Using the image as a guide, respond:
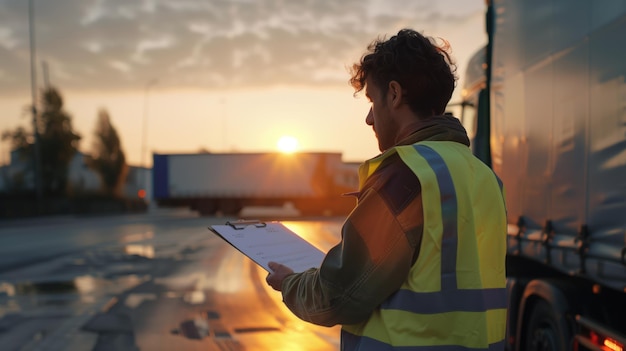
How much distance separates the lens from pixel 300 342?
7090mm

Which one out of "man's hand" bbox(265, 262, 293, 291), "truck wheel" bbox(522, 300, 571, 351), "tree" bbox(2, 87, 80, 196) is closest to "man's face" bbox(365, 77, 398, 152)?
"man's hand" bbox(265, 262, 293, 291)

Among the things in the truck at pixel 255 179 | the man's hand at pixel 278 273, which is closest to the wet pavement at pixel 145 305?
the man's hand at pixel 278 273

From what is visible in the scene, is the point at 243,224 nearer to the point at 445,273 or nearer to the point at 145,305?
the point at 445,273

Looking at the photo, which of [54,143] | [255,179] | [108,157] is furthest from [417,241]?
[108,157]

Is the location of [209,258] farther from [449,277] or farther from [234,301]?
[449,277]

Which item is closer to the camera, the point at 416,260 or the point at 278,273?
the point at 416,260

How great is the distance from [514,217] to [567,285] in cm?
96

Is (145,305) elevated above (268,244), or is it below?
below

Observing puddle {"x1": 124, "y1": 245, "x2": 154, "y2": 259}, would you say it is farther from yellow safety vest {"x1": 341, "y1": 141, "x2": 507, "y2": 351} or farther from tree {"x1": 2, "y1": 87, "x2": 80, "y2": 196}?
tree {"x1": 2, "y1": 87, "x2": 80, "y2": 196}

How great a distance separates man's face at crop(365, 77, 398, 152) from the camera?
2.04 metres

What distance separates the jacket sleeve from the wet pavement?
132 centimetres

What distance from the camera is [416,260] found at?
5.95 ft

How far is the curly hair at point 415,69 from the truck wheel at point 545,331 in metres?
2.47

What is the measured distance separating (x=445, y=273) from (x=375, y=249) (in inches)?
8.0
